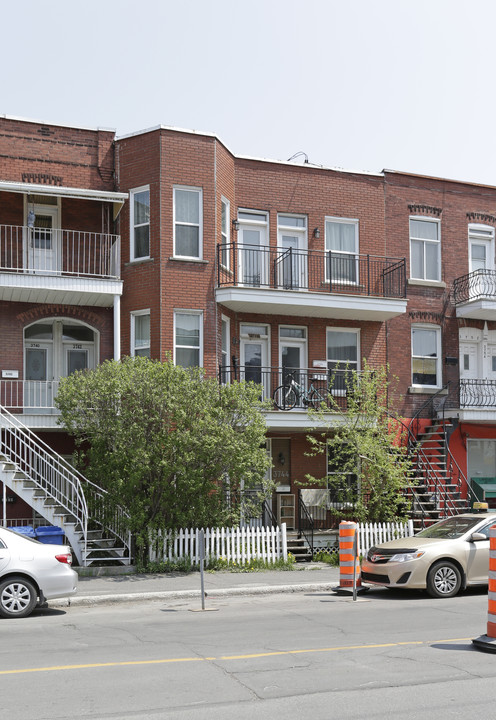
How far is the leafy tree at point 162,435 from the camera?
17391mm

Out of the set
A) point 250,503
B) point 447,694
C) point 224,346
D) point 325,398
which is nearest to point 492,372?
point 325,398

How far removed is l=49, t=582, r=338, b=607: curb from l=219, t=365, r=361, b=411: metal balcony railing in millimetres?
6051

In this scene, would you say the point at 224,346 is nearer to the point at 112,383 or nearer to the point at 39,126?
the point at 112,383

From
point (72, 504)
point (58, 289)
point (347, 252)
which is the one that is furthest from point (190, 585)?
point (347, 252)

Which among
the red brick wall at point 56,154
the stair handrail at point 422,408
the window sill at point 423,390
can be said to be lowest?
the stair handrail at point 422,408

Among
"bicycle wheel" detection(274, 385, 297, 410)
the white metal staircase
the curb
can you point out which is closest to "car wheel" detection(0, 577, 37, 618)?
the curb

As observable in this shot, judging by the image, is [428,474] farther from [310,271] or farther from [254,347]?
[310,271]

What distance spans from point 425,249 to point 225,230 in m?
6.41

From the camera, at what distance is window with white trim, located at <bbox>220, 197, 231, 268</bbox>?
73.3ft

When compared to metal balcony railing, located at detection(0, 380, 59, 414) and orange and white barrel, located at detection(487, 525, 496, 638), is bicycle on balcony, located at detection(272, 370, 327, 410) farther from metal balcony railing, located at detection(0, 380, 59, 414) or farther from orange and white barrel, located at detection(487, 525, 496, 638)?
orange and white barrel, located at detection(487, 525, 496, 638)

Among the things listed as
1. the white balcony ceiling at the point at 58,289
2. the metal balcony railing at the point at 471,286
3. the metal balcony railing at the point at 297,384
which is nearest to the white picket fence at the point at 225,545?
the metal balcony railing at the point at 297,384

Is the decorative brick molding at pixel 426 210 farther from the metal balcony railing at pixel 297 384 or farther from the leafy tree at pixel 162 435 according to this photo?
the leafy tree at pixel 162 435

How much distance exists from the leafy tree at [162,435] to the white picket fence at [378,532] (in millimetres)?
3043

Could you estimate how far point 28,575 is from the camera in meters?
12.6
